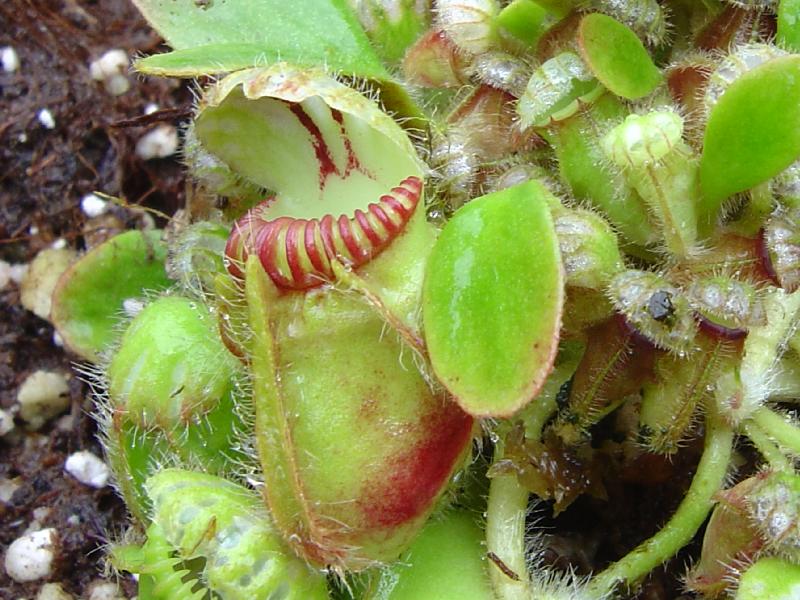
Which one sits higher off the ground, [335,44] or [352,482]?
[335,44]

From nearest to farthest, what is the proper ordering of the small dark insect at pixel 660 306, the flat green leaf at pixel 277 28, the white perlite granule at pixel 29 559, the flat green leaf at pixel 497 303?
the flat green leaf at pixel 497 303
the small dark insect at pixel 660 306
the flat green leaf at pixel 277 28
the white perlite granule at pixel 29 559

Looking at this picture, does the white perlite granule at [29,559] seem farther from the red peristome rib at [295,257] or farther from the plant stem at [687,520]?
the plant stem at [687,520]

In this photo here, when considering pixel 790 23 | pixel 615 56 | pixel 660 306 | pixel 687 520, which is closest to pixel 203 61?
pixel 615 56

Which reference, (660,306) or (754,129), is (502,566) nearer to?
(660,306)

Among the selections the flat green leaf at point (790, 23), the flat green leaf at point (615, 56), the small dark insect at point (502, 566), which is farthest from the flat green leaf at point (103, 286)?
the flat green leaf at point (790, 23)

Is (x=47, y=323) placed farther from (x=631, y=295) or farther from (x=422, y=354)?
(x=631, y=295)

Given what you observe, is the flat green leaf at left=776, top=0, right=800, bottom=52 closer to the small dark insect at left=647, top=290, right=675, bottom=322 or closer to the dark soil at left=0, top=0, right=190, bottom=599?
the small dark insect at left=647, top=290, right=675, bottom=322

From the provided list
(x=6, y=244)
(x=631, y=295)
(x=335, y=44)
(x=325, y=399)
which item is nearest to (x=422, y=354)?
(x=325, y=399)
